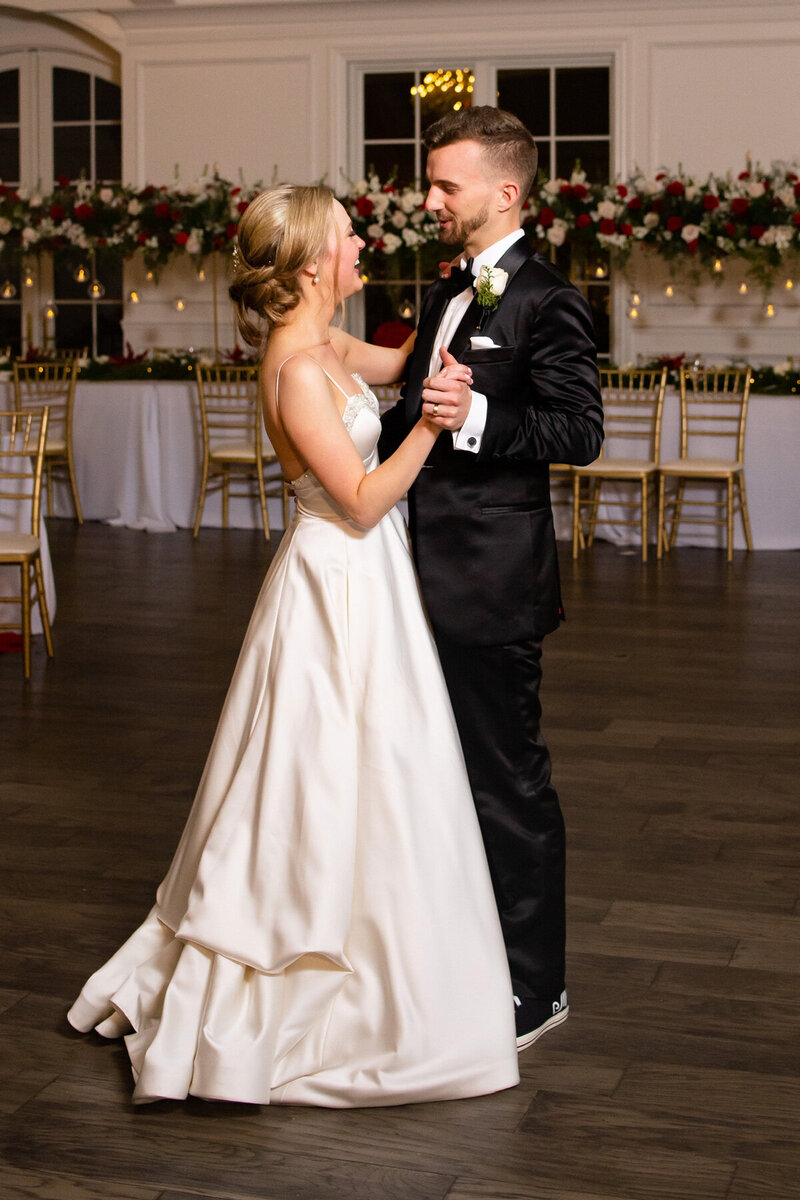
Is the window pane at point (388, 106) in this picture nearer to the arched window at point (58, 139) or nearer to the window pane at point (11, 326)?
the arched window at point (58, 139)

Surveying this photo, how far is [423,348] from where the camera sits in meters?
2.41

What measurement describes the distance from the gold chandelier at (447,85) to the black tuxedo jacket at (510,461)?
773 centimetres

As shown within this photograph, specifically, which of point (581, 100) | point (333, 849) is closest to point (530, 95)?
point (581, 100)

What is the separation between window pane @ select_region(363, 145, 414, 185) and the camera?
976 centimetres

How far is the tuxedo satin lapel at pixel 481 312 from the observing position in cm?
228

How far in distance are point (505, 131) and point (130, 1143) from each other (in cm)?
168

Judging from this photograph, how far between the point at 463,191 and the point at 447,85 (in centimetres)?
794

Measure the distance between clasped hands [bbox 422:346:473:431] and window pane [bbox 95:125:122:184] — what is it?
9.14 m

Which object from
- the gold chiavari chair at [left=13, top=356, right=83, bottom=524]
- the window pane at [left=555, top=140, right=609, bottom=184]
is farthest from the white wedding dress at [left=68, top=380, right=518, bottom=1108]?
the window pane at [left=555, top=140, right=609, bottom=184]

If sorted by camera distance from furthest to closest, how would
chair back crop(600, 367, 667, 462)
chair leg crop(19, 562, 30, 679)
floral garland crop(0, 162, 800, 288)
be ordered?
floral garland crop(0, 162, 800, 288) → chair back crop(600, 367, 667, 462) → chair leg crop(19, 562, 30, 679)

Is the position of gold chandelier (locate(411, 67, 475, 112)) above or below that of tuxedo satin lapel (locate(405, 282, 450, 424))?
above

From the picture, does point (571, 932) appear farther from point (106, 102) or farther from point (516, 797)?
point (106, 102)

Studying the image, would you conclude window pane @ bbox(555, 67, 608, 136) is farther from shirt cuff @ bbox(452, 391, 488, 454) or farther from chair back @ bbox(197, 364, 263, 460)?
shirt cuff @ bbox(452, 391, 488, 454)

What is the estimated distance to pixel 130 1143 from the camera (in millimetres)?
2166
